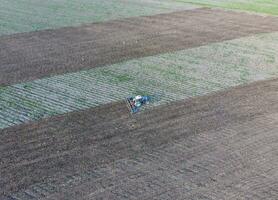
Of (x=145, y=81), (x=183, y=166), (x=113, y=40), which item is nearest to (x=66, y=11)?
(x=113, y=40)

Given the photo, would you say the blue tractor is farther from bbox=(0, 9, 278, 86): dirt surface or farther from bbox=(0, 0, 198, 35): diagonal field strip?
bbox=(0, 0, 198, 35): diagonal field strip

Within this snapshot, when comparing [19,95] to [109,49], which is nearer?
[19,95]

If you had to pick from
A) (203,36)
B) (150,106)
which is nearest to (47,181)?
(150,106)

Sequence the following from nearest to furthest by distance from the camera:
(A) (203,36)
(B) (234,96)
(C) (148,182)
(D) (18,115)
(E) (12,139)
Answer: (C) (148,182), (E) (12,139), (D) (18,115), (B) (234,96), (A) (203,36)

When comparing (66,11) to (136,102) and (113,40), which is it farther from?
(136,102)

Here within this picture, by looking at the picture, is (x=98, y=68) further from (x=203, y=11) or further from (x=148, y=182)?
(x=203, y=11)

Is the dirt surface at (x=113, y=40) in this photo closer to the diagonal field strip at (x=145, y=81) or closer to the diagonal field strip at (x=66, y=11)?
the diagonal field strip at (x=145, y=81)
